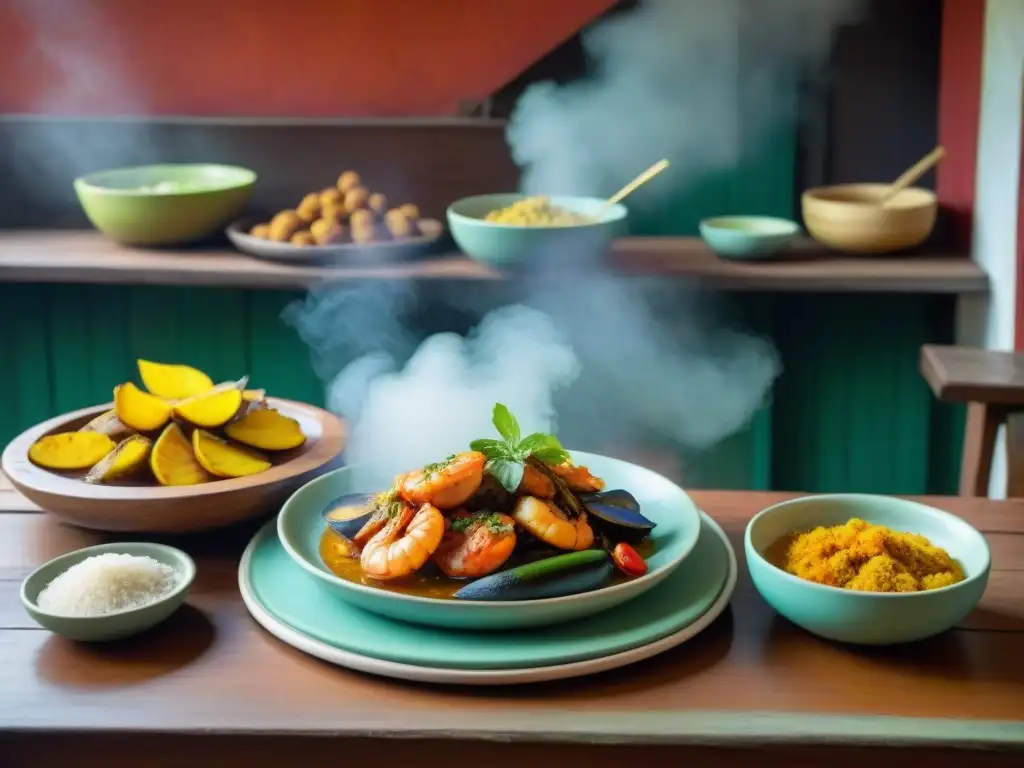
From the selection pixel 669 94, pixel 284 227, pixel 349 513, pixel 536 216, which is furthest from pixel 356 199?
pixel 349 513

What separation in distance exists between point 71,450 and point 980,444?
1795 mm

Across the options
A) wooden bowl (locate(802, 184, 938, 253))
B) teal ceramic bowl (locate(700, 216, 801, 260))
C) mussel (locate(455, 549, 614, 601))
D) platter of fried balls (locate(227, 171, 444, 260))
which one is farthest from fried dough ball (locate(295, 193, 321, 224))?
mussel (locate(455, 549, 614, 601))

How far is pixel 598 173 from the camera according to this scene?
3.44 m

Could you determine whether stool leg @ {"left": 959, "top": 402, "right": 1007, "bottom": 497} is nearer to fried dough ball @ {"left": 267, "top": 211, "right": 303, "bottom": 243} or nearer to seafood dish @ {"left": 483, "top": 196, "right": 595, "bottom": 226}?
seafood dish @ {"left": 483, "top": 196, "right": 595, "bottom": 226}

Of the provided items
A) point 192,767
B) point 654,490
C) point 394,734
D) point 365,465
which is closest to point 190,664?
point 192,767

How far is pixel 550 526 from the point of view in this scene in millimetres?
1327

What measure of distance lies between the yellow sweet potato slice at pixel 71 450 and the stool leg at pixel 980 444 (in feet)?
5.66

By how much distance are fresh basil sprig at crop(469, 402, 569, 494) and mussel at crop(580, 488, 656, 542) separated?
7 cm

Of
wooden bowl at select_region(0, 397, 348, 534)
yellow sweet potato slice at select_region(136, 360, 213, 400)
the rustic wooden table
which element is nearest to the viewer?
the rustic wooden table

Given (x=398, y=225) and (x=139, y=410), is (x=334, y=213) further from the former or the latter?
(x=139, y=410)

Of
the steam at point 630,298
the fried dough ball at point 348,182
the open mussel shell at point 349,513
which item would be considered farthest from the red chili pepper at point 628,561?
the fried dough ball at point 348,182

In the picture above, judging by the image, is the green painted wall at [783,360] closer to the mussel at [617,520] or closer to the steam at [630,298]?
the steam at [630,298]

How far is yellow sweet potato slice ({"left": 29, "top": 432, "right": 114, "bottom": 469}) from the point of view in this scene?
158 centimetres

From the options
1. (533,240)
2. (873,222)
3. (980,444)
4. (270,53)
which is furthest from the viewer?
(270,53)
